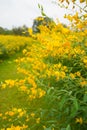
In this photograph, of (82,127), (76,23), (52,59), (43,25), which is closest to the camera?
(76,23)

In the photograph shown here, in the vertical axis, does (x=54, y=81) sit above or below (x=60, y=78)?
below

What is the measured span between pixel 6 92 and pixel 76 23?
5.23 meters

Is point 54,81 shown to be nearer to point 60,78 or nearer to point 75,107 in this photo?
point 60,78

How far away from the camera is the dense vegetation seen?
8.59 feet

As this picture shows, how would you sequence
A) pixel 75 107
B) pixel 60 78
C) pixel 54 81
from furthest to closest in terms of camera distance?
pixel 54 81 < pixel 60 78 < pixel 75 107

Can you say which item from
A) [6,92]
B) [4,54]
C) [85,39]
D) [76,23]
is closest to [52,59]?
[85,39]

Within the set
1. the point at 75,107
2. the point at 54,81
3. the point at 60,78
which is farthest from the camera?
the point at 54,81

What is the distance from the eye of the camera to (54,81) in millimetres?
3953

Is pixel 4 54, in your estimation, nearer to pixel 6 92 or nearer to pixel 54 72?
pixel 6 92

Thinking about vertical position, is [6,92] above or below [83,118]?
below

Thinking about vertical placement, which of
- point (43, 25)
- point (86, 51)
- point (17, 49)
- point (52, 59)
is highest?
point (43, 25)

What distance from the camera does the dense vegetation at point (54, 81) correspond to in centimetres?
262

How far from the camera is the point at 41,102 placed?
5.78 metres

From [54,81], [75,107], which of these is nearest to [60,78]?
[75,107]
